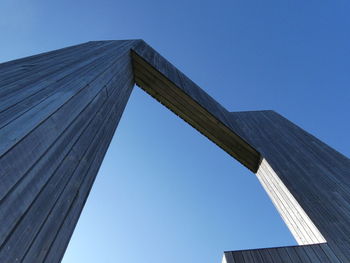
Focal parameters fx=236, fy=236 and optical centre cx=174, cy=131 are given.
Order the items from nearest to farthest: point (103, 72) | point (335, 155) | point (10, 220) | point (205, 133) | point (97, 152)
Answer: point (10, 220), point (97, 152), point (103, 72), point (335, 155), point (205, 133)

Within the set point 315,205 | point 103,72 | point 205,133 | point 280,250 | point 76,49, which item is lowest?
point 280,250

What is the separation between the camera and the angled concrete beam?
158cm

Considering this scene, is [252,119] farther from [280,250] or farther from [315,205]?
[280,250]

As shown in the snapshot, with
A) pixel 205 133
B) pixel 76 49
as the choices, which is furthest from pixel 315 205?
pixel 76 49

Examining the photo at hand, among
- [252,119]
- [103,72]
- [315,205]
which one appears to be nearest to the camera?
[103,72]

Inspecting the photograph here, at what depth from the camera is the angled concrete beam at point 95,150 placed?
1583mm

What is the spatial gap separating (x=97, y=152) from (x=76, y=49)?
8.45 ft

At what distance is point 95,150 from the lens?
3.12 metres

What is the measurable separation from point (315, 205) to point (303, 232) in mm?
558

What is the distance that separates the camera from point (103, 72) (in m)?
3.58

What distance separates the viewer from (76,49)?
15.3 ft

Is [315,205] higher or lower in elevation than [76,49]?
lower

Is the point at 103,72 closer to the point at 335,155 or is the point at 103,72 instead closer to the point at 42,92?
the point at 42,92

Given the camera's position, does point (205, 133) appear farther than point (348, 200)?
Yes
